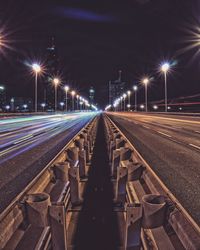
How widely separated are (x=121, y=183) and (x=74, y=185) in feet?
2.88

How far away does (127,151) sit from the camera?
313 inches

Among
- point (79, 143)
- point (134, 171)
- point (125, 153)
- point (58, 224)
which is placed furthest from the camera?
point (79, 143)

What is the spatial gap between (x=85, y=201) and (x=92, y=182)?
5.69 ft

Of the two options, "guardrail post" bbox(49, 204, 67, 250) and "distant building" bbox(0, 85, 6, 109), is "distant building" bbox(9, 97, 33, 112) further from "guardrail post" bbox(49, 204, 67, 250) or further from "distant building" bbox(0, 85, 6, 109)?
"guardrail post" bbox(49, 204, 67, 250)

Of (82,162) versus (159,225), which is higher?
(159,225)

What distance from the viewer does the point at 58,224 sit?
3.40 m

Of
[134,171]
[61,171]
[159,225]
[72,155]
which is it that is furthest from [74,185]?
[159,225]

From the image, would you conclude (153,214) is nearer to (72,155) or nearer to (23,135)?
(72,155)

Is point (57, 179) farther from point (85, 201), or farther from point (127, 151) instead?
point (127, 151)

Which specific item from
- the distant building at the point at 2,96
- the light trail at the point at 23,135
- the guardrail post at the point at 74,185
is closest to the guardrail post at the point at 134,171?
the guardrail post at the point at 74,185

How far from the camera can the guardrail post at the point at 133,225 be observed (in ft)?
10.3

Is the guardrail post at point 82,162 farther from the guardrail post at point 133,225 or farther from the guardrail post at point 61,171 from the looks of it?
the guardrail post at point 133,225

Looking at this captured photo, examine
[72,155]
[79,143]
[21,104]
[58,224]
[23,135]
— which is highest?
[21,104]

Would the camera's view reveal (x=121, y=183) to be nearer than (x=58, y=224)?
No
